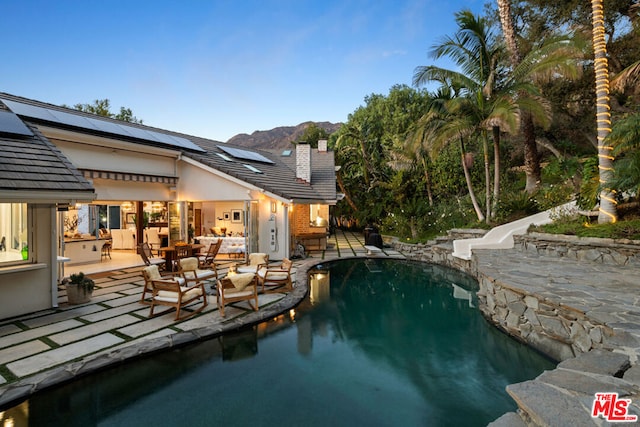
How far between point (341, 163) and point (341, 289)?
1591 cm

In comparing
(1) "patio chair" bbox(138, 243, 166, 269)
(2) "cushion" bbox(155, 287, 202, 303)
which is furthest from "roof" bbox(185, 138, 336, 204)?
(2) "cushion" bbox(155, 287, 202, 303)

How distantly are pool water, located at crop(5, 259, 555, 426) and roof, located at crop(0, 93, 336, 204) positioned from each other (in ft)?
15.9

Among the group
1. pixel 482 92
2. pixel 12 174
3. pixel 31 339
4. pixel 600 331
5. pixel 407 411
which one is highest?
pixel 482 92

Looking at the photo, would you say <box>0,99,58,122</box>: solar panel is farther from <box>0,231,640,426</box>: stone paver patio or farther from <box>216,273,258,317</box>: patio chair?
→ <box>216,273,258,317</box>: patio chair

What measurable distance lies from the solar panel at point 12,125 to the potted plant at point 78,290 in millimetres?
3713

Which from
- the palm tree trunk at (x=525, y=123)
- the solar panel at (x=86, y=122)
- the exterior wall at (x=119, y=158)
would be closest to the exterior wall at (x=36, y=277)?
the exterior wall at (x=119, y=158)

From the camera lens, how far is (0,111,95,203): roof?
5.61 m

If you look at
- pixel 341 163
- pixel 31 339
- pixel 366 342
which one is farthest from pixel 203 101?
pixel 366 342

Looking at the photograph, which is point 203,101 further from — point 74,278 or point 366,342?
point 366,342

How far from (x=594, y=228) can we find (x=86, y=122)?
55.7ft

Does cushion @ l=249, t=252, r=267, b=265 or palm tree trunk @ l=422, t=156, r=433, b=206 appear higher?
palm tree trunk @ l=422, t=156, r=433, b=206

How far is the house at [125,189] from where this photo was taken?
20.9 ft

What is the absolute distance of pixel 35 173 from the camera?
6070mm

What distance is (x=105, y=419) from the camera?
11.9ft
